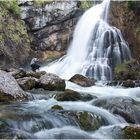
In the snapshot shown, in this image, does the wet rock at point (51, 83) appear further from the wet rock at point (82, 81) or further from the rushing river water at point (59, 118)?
the wet rock at point (82, 81)

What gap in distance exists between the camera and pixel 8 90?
39.1ft

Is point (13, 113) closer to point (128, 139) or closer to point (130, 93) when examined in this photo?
point (128, 139)

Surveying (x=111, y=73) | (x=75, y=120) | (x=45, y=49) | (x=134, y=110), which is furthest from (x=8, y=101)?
(x=45, y=49)

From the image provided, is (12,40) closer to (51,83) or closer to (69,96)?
(51,83)

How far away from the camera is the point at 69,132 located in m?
8.96

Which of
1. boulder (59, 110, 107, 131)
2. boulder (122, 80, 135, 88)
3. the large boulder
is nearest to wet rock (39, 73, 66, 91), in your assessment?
the large boulder

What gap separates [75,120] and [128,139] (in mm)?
1535

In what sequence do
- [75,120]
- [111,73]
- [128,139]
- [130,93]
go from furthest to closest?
[111,73] < [130,93] < [75,120] < [128,139]

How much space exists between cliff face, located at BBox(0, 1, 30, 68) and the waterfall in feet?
5.80

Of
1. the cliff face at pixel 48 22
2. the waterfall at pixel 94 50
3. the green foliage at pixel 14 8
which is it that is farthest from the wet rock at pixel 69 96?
the green foliage at pixel 14 8

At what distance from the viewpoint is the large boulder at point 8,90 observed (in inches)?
462

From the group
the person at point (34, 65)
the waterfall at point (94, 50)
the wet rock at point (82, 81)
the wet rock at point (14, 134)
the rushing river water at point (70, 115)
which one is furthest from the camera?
the person at point (34, 65)

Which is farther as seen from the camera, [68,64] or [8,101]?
[68,64]

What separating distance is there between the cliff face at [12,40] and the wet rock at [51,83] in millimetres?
7288
